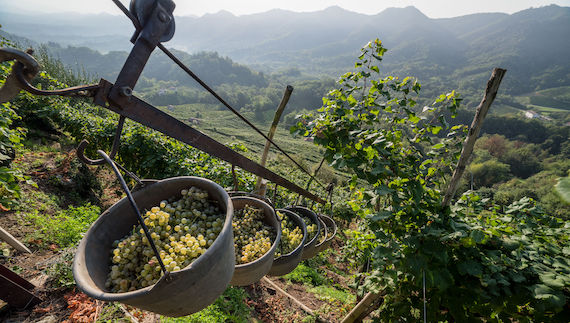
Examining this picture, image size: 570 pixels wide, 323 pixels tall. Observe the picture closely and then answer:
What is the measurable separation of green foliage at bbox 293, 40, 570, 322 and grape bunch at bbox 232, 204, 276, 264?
0.90 m

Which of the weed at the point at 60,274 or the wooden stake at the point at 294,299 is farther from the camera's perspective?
the wooden stake at the point at 294,299

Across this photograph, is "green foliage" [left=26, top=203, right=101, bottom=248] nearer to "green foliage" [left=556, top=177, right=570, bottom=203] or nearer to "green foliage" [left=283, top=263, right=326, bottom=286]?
"green foliage" [left=283, top=263, right=326, bottom=286]

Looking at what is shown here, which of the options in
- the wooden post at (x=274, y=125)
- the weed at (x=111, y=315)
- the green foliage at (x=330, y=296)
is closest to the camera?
the wooden post at (x=274, y=125)

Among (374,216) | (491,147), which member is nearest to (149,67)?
(491,147)

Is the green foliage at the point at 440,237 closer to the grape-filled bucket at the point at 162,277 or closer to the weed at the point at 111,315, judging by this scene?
the grape-filled bucket at the point at 162,277

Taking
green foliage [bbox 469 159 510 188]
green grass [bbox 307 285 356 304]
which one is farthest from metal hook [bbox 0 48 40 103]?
green foliage [bbox 469 159 510 188]

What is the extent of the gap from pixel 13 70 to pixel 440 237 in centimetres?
276

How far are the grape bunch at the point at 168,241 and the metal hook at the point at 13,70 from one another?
88 centimetres

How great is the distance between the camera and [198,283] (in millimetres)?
1275

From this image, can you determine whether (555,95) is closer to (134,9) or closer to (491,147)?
(491,147)

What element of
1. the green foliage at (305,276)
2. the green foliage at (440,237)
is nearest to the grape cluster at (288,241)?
the green foliage at (440,237)

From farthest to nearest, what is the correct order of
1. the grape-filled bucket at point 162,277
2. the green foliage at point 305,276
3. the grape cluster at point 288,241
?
the green foliage at point 305,276 → the grape cluster at point 288,241 → the grape-filled bucket at point 162,277

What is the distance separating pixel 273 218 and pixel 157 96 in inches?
4959

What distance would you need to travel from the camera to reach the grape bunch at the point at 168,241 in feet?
4.54
